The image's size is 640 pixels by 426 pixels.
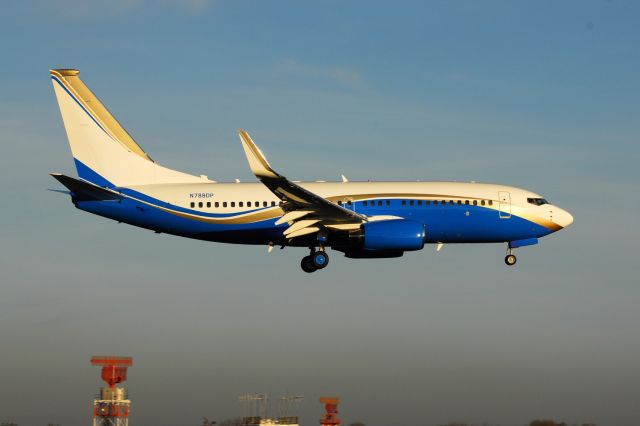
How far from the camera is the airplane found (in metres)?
59.8

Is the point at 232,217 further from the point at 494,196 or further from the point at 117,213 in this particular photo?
the point at 494,196

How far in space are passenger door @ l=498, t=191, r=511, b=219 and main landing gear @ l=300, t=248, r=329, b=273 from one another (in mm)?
10479

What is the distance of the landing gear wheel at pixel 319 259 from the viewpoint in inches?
2431

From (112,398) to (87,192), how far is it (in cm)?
2368

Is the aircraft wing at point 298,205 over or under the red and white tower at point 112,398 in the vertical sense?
over

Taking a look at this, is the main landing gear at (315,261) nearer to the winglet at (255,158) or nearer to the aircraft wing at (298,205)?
the aircraft wing at (298,205)

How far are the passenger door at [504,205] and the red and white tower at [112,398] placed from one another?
32808 millimetres

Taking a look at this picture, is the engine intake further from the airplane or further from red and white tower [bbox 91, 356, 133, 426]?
red and white tower [bbox 91, 356, 133, 426]

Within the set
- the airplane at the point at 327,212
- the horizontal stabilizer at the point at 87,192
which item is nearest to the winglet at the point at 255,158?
the airplane at the point at 327,212

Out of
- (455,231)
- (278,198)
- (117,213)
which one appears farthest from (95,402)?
(455,231)

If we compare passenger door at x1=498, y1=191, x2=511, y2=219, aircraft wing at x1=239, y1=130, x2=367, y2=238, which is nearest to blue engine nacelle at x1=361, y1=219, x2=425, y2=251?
aircraft wing at x1=239, y1=130, x2=367, y2=238

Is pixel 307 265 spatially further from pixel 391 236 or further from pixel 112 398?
pixel 112 398

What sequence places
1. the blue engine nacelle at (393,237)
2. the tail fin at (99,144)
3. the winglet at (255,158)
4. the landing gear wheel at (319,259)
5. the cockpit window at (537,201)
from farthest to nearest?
the tail fin at (99,144) < the cockpit window at (537,201) < the landing gear wheel at (319,259) < the blue engine nacelle at (393,237) < the winglet at (255,158)

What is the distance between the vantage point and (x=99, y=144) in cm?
6538
